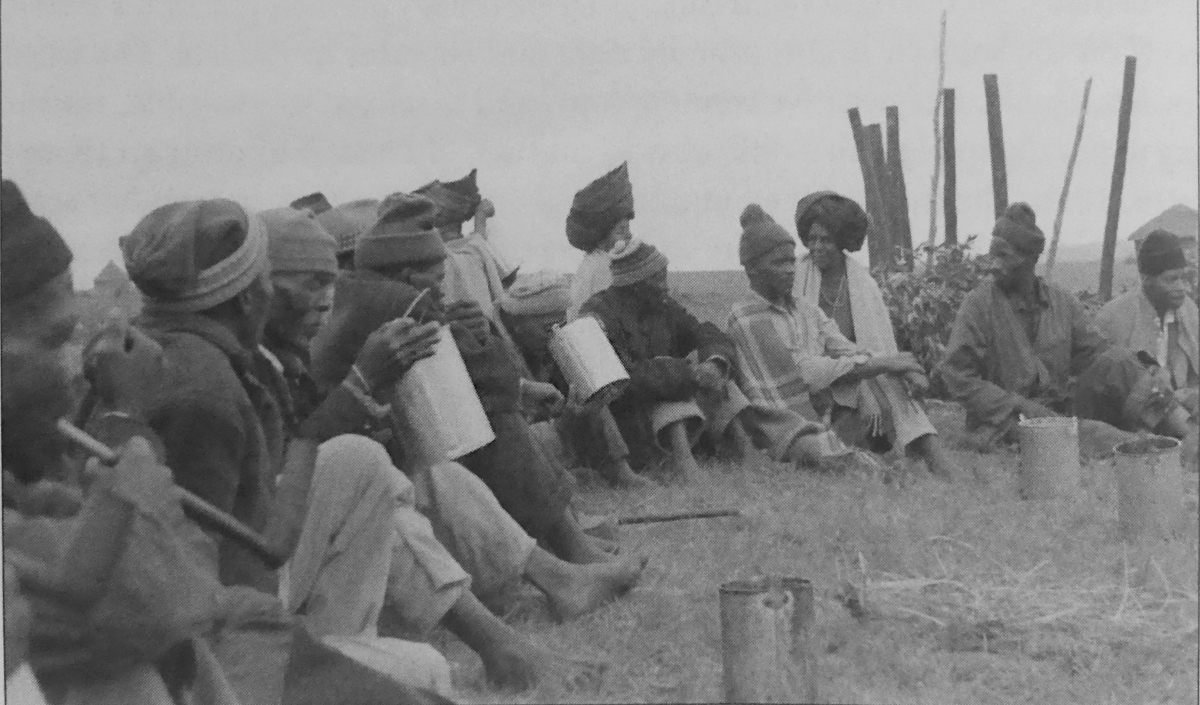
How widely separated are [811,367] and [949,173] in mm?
1013

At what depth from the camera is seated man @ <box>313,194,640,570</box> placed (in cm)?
404

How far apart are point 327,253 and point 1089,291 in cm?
333

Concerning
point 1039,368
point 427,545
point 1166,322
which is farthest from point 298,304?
point 1166,322

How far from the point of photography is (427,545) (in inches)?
160

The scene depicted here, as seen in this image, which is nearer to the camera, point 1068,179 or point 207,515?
point 207,515

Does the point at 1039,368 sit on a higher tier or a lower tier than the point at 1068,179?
lower

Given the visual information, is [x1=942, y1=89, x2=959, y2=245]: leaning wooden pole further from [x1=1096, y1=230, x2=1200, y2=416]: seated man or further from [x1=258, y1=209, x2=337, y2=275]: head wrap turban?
[x1=258, y1=209, x2=337, y2=275]: head wrap turban

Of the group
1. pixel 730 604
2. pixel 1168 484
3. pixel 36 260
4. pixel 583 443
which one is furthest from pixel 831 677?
pixel 36 260

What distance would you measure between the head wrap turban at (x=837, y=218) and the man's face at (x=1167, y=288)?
3.63ft

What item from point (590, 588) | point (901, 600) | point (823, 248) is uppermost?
point (823, 248)

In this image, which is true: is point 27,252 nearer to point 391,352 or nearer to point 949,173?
point 391,352

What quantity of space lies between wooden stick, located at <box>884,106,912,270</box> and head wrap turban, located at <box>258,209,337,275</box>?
1.93 m

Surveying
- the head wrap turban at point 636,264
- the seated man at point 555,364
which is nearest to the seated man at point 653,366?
the head wrap turban at point 636,264

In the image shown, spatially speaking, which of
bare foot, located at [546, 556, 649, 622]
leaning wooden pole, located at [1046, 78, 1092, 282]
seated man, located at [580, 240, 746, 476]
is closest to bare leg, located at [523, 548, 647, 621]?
bare foot, located at [546, 556, 649, 622]
